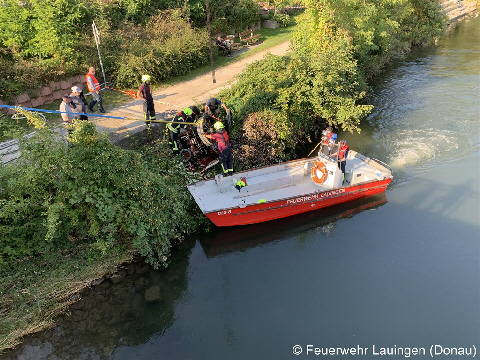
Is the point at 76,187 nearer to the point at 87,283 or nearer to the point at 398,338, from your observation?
the point at 87,283

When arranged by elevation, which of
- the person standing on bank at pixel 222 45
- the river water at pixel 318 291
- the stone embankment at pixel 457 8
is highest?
the person standing on bank at pixel 222 45

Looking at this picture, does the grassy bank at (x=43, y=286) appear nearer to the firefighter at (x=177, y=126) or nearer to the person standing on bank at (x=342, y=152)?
the firefighter at (x=177, y=126)

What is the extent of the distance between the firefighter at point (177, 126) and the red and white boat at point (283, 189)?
5.17 ft

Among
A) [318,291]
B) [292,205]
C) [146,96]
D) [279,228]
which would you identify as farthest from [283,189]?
[146,96]

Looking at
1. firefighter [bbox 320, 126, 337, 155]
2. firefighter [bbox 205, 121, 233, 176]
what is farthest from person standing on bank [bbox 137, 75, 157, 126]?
firefighter [bbox 320, 126, 337, 155]

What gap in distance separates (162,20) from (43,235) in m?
14.2

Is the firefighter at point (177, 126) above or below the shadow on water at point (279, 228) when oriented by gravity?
above

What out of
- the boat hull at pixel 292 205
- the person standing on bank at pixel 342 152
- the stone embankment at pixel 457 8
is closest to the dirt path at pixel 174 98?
the boat hull at pixel 292 205

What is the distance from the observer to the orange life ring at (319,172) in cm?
1267

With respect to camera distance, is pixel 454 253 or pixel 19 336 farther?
pixel 454 253

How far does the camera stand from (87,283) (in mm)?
10086

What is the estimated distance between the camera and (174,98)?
16281 mm

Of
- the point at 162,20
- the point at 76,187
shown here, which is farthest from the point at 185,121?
the point at 162,20

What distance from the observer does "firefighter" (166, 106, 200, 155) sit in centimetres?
1244
